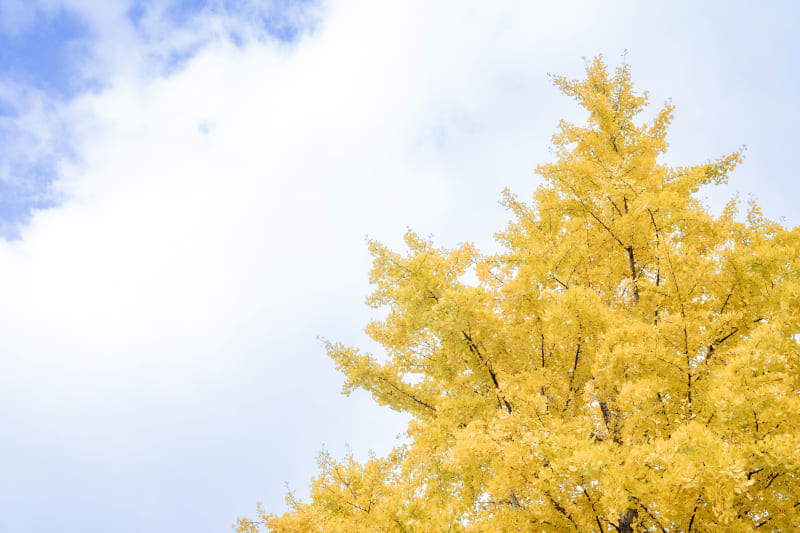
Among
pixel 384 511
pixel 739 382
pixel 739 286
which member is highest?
pixel 739 286

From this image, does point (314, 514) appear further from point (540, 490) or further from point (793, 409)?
point (793, 409)

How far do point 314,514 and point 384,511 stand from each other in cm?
122

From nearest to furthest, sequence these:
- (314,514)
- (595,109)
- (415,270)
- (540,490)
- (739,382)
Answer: (739,382), (540,490), (415,270), (314,514), (595,109)

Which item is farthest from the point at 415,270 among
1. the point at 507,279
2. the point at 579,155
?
the point at 579,155

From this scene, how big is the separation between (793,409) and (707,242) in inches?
120

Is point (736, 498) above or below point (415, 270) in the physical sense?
below

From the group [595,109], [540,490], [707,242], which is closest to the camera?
[540,490]

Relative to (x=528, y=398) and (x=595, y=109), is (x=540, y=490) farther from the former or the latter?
(x=595, y=109)

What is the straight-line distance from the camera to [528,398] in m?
4.55

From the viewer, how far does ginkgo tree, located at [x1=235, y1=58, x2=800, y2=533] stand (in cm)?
381

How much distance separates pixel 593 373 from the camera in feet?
15.8

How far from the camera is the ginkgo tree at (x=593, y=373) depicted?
12.5 feet

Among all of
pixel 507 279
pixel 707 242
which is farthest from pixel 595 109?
pixel 507 279

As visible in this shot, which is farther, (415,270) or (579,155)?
(579,155)
